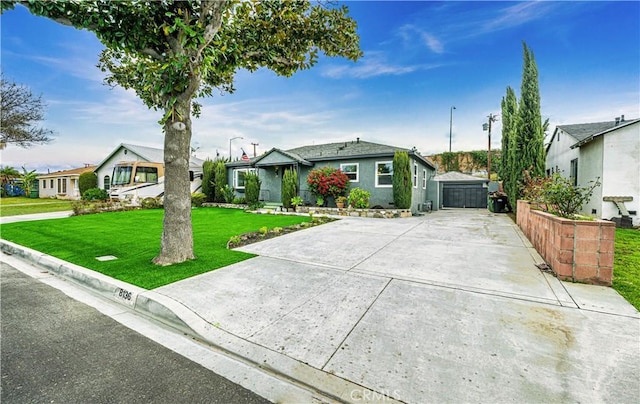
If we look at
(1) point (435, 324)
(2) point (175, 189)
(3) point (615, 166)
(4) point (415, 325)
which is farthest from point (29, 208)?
(3) point (615, 166)

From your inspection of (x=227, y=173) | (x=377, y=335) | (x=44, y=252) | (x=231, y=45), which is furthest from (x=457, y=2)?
(x=227, y=173)

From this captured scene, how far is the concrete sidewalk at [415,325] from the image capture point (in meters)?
1.89

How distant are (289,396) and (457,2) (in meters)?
11.9

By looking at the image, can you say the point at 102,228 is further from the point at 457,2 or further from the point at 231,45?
the point at 457,2

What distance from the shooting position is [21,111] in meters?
17.6

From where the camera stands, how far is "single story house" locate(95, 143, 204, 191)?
69.4 feet

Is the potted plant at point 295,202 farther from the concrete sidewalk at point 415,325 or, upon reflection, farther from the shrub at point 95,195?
the shrub at point 95,195

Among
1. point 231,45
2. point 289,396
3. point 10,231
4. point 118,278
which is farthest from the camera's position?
point 10,231

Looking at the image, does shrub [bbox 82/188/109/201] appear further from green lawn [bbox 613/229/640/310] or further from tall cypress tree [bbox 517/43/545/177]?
tall cypress tree [bbox 517/43/545/177]

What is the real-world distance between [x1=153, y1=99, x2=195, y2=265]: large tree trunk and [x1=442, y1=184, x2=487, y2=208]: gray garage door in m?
19.0

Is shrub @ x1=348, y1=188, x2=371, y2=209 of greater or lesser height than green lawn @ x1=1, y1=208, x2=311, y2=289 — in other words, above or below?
above

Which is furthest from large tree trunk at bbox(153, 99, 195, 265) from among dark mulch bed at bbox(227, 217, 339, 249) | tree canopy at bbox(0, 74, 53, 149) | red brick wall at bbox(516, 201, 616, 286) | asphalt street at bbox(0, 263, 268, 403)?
tree canopy at bbox(0, 74, 53, 149)

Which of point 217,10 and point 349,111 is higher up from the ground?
point 349,111

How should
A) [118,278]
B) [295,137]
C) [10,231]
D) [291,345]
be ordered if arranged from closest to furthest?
1. [291,345]
2. [118,278]
3. [10,231]
4. [295,137]
